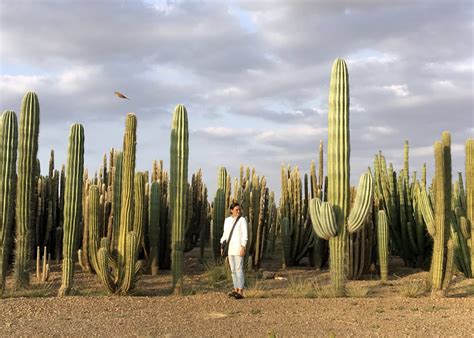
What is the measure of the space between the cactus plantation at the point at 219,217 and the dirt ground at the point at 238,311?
30 centimetres

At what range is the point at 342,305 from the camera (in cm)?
1093

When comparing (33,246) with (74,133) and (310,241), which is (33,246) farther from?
(310,241)

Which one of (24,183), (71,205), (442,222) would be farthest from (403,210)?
(24,183)

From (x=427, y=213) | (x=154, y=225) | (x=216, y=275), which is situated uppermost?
(x=427, y=213)

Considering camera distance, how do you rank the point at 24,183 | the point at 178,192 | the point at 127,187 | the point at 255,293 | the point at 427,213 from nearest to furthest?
the point at 255,293 → the point at 127,187 → the point at 178,192 → the point at 24,183 → the point at 427,213

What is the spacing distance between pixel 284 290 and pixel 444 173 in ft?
12.4

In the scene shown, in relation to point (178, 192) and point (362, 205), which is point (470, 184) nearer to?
point (362, 205)

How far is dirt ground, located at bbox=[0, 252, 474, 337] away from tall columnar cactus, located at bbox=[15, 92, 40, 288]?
0.57m

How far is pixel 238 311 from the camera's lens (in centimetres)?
1025

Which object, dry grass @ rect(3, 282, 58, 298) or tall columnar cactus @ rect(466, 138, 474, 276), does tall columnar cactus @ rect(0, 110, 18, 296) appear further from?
tall columnar cactus @ rect(466, 138, 474, 276)

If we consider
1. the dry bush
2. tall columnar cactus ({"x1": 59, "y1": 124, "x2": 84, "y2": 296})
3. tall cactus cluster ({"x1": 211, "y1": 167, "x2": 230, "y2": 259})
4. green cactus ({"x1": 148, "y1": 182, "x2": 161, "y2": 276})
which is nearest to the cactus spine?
the dry bush

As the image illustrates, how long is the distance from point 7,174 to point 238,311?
5588 millimetres

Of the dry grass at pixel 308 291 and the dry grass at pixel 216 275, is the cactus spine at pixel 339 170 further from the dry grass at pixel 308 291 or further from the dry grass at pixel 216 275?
the dry grass at pixel 216 275

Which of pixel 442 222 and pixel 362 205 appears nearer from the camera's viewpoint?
pixel 362 205
